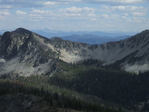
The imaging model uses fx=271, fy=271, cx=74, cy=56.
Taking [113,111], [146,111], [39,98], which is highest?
[39,98]

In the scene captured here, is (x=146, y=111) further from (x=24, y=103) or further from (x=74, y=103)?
(x=24, y=103)

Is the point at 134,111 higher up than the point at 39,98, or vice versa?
the point at 39,98

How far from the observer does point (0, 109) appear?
138750 mm

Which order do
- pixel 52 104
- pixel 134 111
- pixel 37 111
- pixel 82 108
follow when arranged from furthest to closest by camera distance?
pixel 134 111 < pixel 82 108 < pixel 52 104 < pixel 37 111

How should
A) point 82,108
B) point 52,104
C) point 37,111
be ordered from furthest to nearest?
1. point 82,108
2. point 52,104
3. point 37,111

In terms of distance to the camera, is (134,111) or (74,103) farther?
(134,111)

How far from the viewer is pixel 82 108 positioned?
144 meters

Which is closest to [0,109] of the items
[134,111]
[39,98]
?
[39,98]

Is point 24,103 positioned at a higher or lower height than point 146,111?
higher

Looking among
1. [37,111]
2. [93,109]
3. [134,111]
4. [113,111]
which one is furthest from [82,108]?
[134,111]

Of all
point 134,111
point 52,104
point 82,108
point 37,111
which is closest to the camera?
point 37,111

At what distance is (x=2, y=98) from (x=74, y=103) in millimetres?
39359

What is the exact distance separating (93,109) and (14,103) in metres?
42.4

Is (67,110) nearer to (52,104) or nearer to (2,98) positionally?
(52,104)
